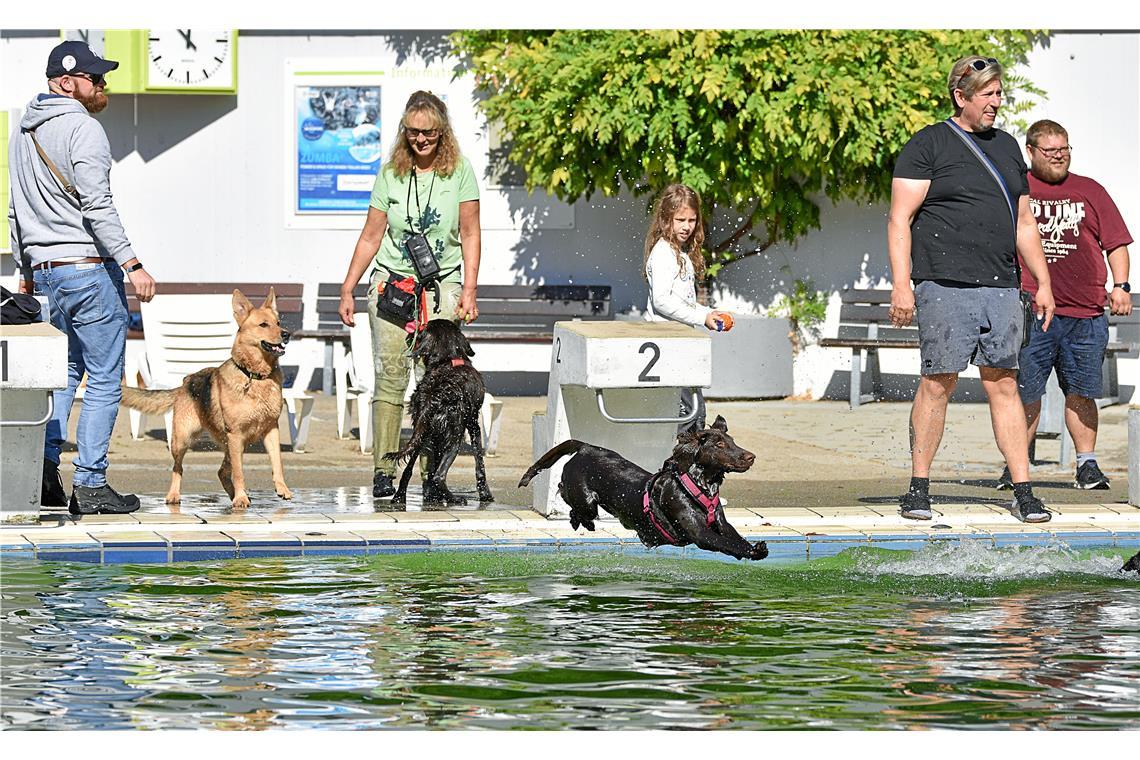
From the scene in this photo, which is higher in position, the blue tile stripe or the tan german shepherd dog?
the tan german shepherd dog

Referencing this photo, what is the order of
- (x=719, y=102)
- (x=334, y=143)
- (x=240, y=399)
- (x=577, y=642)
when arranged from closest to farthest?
(x=577, y=642), (x=240, y=399), (x=719, y=102), (x=334, y=143)

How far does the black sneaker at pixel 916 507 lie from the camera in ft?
26.9

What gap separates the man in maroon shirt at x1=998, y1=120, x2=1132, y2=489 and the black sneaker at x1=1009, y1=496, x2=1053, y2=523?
153 centimetres

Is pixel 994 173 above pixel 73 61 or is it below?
below

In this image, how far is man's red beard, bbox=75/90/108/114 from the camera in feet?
26.4

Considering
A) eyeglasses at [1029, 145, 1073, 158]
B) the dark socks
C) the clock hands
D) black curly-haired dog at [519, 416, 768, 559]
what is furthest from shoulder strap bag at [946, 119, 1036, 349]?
the clock hands

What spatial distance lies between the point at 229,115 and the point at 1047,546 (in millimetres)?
10572

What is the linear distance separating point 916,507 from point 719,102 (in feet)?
22.3

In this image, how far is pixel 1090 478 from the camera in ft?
32.1

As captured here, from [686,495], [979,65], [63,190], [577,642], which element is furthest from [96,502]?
[979,65]

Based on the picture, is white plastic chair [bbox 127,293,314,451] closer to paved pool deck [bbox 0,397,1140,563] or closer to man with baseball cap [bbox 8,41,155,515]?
paved pool deck [bbox 0,397,1140,563]

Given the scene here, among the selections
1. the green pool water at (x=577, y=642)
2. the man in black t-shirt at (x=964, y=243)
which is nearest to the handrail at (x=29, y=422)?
the green pool water at (x=577, y=642)

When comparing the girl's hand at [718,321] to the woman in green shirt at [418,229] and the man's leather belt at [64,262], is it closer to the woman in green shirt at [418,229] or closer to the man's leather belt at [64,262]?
the woman in green shirt at [418,229]

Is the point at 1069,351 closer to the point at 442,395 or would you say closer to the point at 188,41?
the point at 442,395
